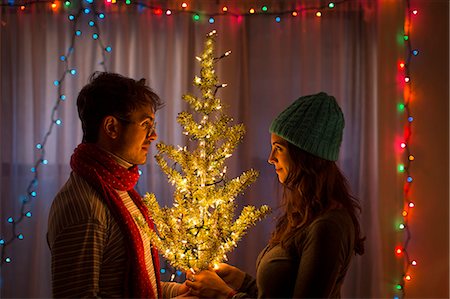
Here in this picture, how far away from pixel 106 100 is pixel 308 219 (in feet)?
2.63

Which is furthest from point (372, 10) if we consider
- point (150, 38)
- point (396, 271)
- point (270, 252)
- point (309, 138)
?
point (270, 252)

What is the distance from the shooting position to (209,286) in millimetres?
1859

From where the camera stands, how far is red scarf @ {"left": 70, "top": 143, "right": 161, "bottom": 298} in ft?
5.69

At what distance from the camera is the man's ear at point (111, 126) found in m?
1.82

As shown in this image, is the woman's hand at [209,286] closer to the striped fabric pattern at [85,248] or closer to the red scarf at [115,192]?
the red scarf at [115,192]

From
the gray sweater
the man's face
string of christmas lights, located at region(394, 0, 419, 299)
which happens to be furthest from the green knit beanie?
string of christmas lights, located at region(394, 0, 419, 299)

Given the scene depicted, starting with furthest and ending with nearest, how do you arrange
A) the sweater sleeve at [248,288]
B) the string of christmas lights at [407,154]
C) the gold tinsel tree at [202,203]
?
the string of christmas lights at [407,154], the sweater sleeve at [248,288], the gold tinsel tree at [202,203]

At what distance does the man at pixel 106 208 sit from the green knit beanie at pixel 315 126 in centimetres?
52

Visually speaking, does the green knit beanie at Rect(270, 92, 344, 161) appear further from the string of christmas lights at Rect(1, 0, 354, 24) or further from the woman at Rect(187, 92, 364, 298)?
the string of christmas lights at Rect(1, 0, 354, 24)

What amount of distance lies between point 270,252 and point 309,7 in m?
2.14

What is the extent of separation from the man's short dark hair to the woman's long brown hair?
573mm

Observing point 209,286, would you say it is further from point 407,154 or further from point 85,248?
point 407,154

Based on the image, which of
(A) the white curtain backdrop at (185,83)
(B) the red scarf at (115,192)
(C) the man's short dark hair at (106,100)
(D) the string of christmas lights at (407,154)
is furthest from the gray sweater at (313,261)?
(D) the string of christmas lights at (407,154)

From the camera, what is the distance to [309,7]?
3.42 meters
